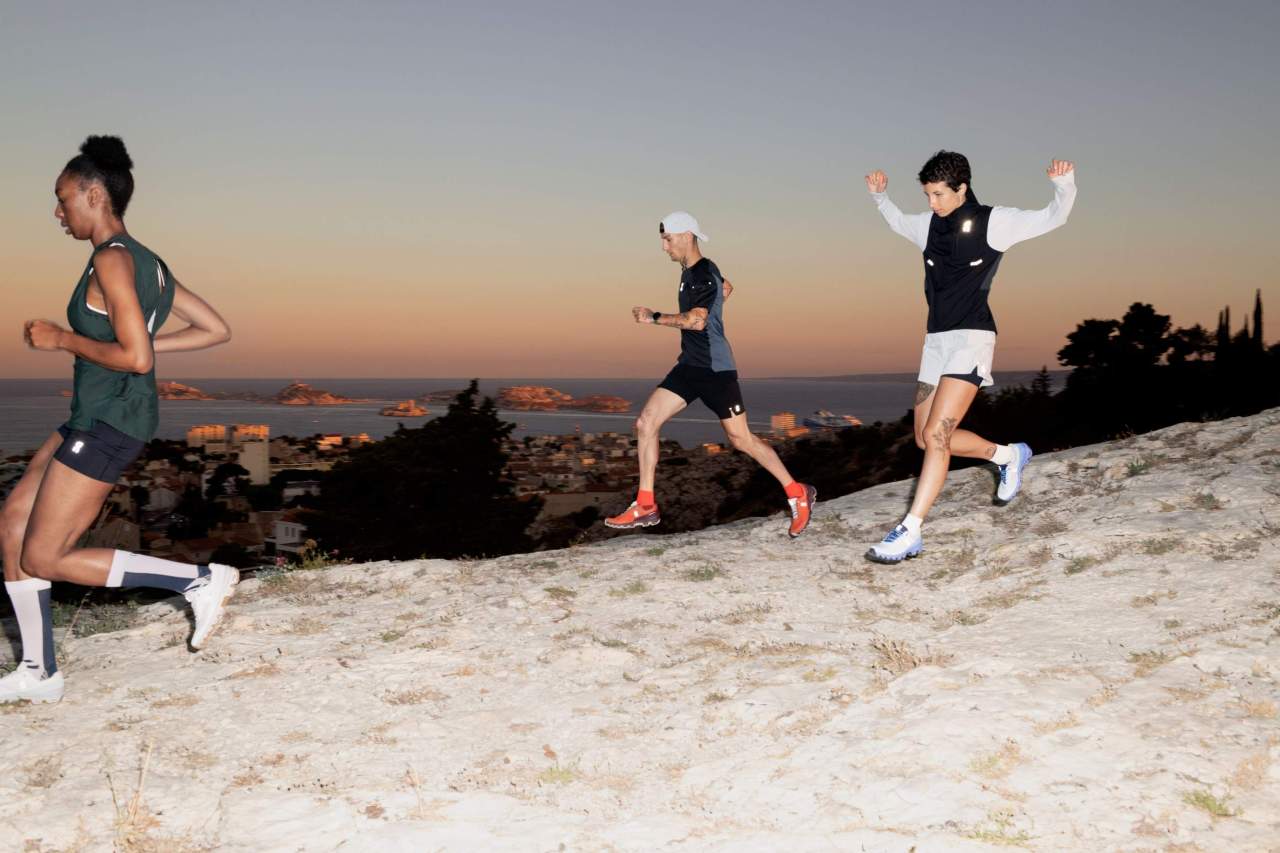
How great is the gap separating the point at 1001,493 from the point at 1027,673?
3.24 meters

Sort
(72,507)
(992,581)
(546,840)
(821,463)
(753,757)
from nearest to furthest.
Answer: (546,840) < (753,757) < (72,507) < (992,581) < (821,463)

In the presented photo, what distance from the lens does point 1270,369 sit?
Answer: 36.5 metres

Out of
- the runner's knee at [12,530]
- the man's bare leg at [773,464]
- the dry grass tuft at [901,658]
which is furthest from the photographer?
the man's bare leg at [773,464]

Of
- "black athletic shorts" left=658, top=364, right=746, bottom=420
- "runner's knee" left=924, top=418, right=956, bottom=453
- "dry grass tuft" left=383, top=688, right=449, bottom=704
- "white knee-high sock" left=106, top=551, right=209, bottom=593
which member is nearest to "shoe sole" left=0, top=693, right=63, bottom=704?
"white knee-high sock" left=106, top=551, right=209, bottom=593

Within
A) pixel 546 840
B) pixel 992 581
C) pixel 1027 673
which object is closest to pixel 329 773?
pixel 546 840

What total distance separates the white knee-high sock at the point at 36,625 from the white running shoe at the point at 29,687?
1.3 inches

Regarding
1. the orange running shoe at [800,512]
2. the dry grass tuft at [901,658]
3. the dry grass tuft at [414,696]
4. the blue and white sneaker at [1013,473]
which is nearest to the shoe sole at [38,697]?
the dry grass tuft at [414,696]

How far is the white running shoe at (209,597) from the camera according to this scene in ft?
16.2

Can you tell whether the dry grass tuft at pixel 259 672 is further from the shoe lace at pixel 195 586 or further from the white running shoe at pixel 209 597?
the shoe lace at pixel 195 586

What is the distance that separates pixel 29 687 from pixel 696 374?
4437 mm

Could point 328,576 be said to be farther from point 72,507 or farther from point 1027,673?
point 1027,673

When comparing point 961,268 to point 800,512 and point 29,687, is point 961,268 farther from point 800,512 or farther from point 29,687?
point 29,687

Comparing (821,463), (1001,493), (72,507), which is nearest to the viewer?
(72,507)

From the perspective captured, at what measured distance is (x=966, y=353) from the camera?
590 cm
